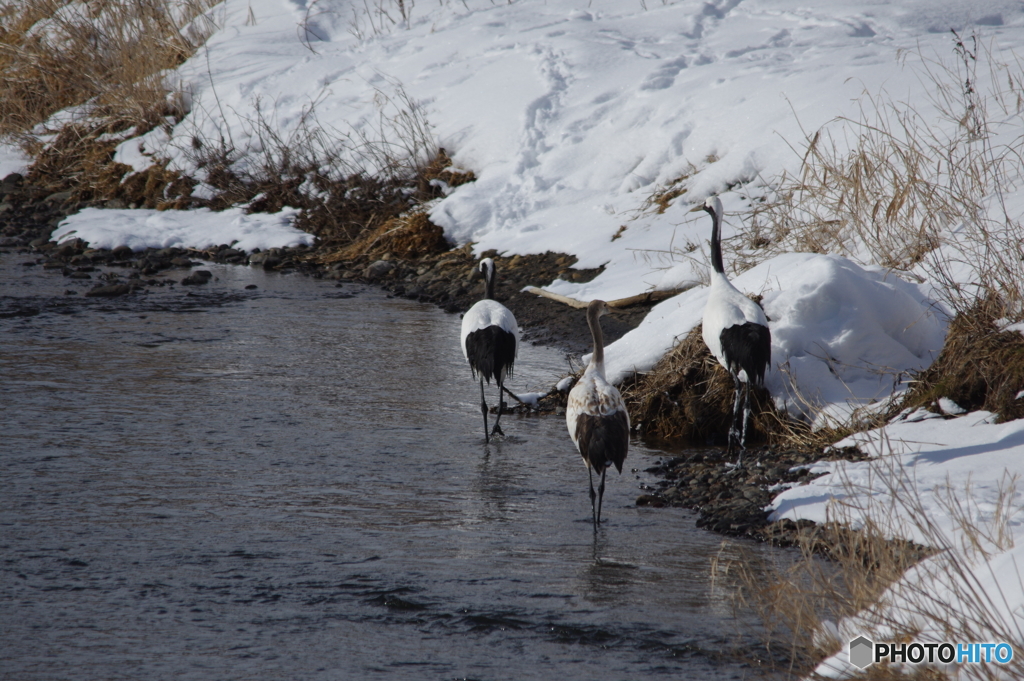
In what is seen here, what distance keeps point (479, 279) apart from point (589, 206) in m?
2.19

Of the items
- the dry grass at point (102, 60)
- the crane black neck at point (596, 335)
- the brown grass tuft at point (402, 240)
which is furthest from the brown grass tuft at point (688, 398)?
the dry grass at point (102, 60)

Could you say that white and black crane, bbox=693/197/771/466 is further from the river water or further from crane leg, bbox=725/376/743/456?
the river water

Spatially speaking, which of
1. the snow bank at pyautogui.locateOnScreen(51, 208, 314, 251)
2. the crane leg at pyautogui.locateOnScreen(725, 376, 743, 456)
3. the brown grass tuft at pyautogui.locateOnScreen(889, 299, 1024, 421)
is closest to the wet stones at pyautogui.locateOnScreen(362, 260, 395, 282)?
the snow bank at pyautogui.locateOnScreen(51, 208, 314, 251)

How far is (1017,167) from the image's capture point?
9.55 meters

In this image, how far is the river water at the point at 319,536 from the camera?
4.39 metres

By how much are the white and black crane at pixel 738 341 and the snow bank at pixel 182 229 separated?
10.00 metres

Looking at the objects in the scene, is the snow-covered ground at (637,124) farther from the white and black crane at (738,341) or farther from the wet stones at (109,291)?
the wet stones at (109,291)

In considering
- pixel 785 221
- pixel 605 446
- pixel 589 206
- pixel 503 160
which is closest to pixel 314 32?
pixel 503 160

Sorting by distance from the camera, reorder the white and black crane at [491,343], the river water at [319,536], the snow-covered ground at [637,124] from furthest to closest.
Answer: the white and black crane at [491,343], the snow-covered ground at [637,124], the river water at [319,536]

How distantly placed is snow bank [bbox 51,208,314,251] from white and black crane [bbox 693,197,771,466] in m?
10.00

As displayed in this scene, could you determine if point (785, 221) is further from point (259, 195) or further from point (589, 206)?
point (259, 195)

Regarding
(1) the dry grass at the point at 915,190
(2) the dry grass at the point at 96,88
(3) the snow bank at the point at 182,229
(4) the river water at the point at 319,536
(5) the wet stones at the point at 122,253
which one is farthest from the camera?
(2) the dry grass at the point at 96,88

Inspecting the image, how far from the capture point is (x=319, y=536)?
5.62 m

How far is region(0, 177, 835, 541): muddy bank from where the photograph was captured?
636 cm
